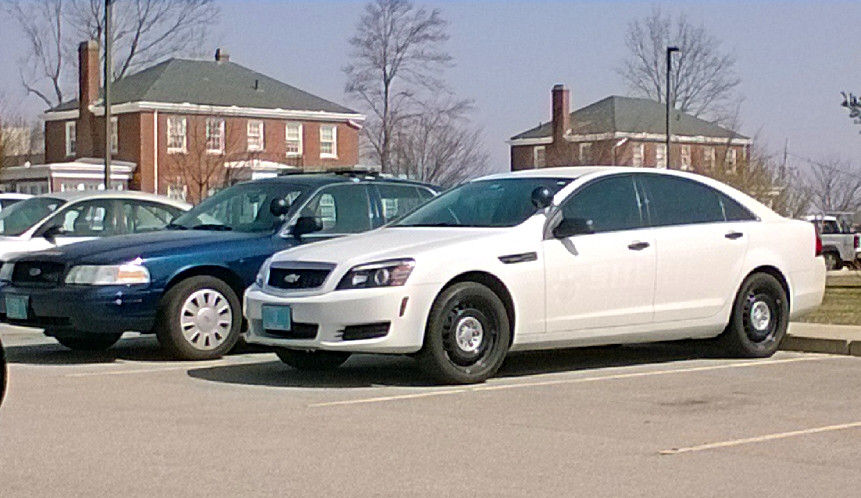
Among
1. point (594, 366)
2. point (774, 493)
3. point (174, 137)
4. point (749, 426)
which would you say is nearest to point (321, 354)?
point (594, 366)

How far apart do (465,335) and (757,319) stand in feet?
9.47

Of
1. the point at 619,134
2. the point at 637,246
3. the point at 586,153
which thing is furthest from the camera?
the point at 619,134

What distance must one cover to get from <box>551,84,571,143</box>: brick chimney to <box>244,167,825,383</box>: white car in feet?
171

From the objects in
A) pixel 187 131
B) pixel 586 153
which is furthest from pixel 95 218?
pixel 586 153

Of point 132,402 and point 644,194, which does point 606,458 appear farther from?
point 644,194

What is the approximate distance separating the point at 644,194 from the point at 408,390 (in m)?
2.62

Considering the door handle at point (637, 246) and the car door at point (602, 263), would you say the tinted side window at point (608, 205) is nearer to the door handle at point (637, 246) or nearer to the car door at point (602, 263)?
the car door at point (602, 263)

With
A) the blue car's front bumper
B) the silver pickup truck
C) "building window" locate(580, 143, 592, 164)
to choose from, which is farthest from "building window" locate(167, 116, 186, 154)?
the blue car's front bumper

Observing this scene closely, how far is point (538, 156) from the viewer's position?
6869 centimetres

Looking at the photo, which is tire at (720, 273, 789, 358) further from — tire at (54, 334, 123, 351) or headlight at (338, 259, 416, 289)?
tire at (54, 334, 123, 351)

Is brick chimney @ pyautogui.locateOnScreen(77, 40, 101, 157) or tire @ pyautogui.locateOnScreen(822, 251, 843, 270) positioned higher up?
brick chimney @ pyautogui.locateOnScreen(77, 40, 101, 157)

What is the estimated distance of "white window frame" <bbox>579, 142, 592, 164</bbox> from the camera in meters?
60.2

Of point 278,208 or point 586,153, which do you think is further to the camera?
point 586,153

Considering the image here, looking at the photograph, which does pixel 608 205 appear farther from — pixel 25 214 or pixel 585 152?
pixel 585 152
